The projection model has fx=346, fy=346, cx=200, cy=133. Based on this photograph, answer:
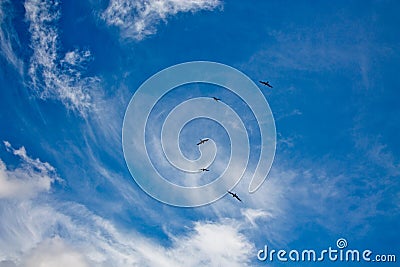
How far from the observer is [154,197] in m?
46.1

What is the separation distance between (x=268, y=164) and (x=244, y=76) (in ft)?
40.8

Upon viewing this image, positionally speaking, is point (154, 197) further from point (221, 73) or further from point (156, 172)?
point (221, 73)

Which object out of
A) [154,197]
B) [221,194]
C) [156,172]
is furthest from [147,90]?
[221,194]

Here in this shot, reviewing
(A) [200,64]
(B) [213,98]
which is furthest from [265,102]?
(A) [200,64]

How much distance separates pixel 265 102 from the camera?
4719 cm

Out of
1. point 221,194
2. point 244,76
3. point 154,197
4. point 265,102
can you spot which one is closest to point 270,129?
point 265,102

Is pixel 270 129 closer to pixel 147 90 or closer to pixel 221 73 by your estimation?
pixel 221 73

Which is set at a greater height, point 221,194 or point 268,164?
point 268,164

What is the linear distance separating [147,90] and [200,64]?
8129mm

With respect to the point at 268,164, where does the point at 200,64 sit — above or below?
above

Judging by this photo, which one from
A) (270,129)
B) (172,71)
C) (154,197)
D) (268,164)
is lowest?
(154,197)

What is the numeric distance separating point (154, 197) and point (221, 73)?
19.2 meters

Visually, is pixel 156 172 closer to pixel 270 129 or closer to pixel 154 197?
pixel 154 197

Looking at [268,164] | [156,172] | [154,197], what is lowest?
[154,197]
